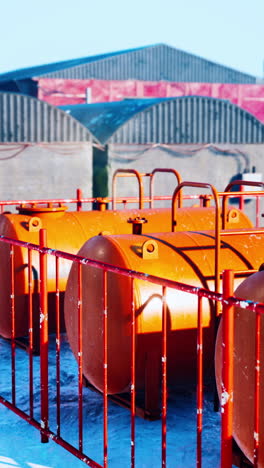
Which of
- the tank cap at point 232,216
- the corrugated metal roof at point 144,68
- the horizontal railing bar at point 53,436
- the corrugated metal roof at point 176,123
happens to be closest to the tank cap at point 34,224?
the tank cap at point 232,216

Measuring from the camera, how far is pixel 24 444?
20.0 ft

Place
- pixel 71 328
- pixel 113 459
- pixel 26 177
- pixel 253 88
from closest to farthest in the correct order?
pixel 113 459 < pixel 71 328 < pixel 26 177 < pixel 253 88

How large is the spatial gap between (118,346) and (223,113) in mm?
16669

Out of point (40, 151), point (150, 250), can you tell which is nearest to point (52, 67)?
point (40, 151)

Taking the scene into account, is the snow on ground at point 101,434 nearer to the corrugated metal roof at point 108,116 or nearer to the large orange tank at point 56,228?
the large orange tank at point 56,228

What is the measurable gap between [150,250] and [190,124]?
615 inches

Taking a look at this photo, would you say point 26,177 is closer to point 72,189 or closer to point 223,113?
point 72,189

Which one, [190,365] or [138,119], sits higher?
[138,119]

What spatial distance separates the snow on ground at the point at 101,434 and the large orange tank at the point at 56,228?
1499 mm

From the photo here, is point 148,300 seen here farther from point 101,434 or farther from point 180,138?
point 180,138

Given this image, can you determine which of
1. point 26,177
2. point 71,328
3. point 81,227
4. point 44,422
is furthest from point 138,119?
point 44,422

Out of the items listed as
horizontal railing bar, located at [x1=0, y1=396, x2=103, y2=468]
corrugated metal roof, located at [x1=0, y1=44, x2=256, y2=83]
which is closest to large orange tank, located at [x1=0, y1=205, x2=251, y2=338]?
horizontal railing bar, located at [x1=0, y1=396, x2=103, y2=468]

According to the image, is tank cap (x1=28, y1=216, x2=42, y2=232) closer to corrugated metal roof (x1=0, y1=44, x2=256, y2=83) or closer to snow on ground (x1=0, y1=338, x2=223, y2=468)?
snow on ground (x1=0, y1=338, x2=223, y2=468)

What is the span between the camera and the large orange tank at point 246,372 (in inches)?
187
